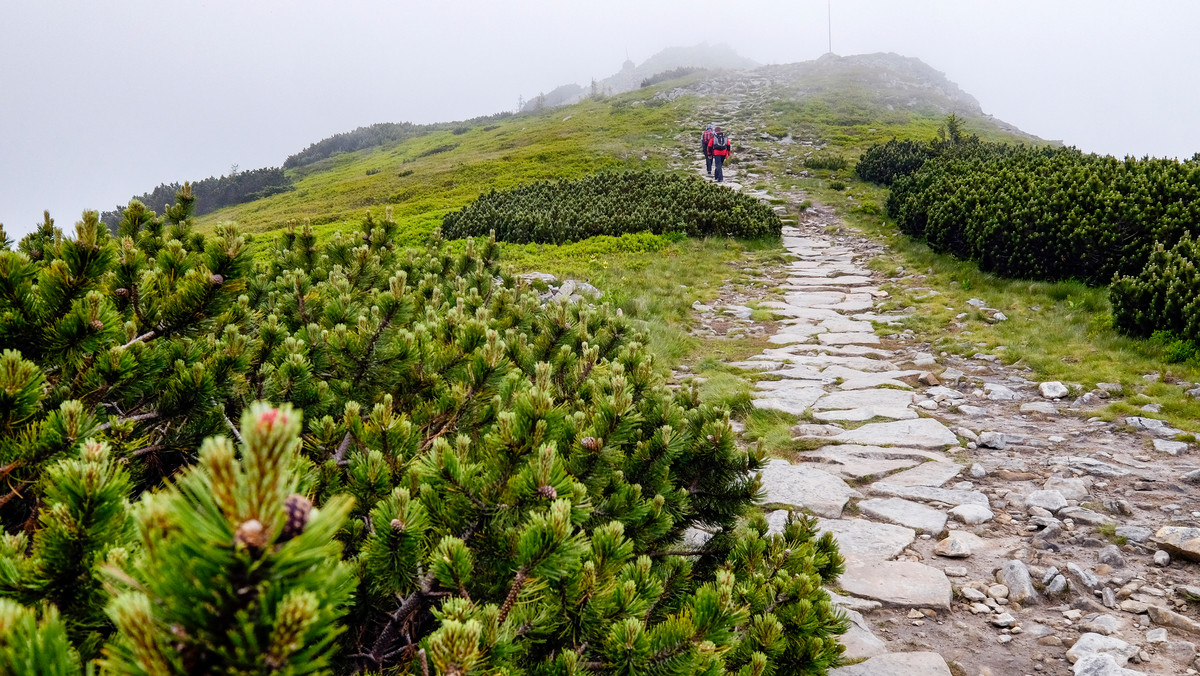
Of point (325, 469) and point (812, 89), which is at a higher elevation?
point (812, 89)

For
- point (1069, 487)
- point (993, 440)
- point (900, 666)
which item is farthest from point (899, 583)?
point (993, 440)

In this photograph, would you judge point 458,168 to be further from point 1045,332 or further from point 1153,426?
point 1153,426

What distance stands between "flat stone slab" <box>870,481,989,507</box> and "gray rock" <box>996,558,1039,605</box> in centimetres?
81

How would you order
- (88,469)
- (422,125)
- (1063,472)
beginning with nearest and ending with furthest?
(88,469) → (1063,472) → (422,125)

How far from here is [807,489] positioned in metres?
4.61

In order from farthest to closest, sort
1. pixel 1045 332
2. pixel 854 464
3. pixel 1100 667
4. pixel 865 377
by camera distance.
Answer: pixel 1045 332, pixel 865 377, pixel 854 464, pixel 1100 667

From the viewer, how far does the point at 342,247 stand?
5.08 metres

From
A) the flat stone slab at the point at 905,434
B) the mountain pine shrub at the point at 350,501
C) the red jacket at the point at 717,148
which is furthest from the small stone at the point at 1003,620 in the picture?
the red jacket at the point at 717,148

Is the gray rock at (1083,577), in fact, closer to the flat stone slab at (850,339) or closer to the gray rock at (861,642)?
the gray rock at (861,642)

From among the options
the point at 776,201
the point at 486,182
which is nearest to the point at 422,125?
the point at 486,182

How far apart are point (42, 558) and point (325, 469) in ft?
3.13

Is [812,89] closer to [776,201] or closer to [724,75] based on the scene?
[724,75]

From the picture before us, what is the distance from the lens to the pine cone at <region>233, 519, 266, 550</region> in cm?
63

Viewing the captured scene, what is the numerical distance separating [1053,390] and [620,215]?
1067 cm
